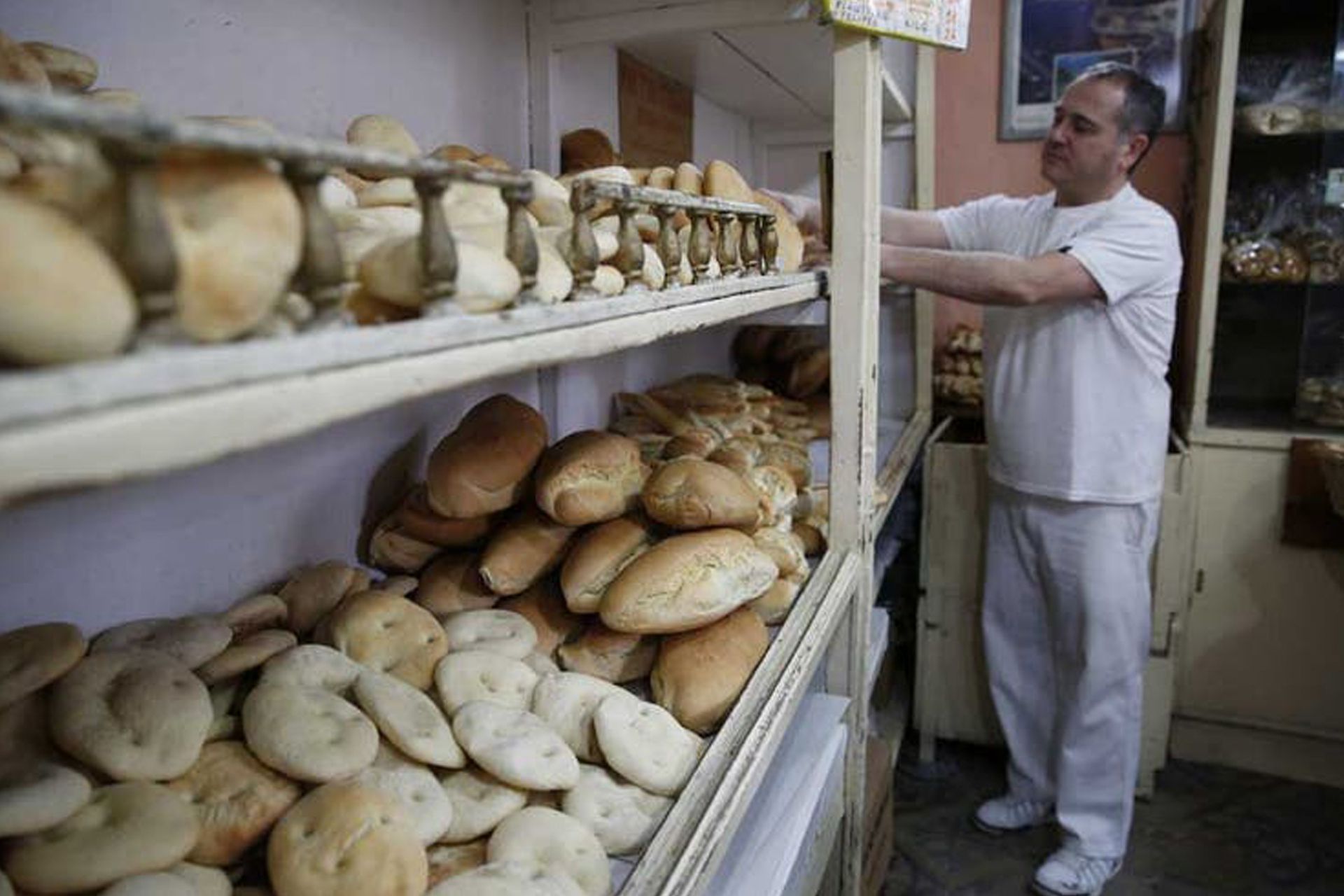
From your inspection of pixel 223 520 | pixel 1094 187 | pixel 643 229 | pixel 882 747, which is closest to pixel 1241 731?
pixel 882 747

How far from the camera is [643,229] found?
0.97m

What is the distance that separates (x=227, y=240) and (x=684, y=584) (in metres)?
0.70

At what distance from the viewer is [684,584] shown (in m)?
1.00

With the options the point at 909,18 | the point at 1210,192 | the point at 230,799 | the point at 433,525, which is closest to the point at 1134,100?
the point at 1210,192

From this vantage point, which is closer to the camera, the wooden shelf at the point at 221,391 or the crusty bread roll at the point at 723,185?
the wooden shelf at the point at 221,391

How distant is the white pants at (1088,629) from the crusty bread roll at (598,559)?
144cm

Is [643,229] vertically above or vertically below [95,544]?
above

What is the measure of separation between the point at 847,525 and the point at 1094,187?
1.28 m

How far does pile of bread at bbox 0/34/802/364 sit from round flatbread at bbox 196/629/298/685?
0.40 metres

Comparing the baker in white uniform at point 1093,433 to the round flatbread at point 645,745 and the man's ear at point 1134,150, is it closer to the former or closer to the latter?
the man's ear at point 1134,150

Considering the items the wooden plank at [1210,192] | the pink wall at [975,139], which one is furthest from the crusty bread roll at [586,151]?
the pink wall at [975,139]

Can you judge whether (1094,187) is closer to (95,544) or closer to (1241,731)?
(1241,731)

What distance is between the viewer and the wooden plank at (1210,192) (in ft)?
7.80

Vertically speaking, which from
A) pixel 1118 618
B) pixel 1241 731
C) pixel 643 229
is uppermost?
pixel 643 229
